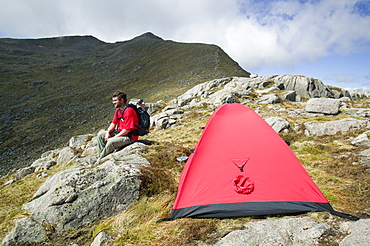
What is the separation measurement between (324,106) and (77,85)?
52017 mm

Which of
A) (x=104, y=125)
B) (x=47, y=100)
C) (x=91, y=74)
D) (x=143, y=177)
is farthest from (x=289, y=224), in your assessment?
(x=91, y=74)

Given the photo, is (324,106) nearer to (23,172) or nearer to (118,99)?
(118,99)

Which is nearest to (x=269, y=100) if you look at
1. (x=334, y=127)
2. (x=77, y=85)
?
(x=334, y=127)

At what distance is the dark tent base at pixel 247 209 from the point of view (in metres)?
3.86

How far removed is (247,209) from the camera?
155 inches

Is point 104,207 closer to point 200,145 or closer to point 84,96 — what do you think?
point 200,145

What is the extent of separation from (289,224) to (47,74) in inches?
2751

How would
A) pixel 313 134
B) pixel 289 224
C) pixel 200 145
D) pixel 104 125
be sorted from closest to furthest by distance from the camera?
pixel 289 224 → pixel 200 145 → pixel 313 134 → pixel 104 125

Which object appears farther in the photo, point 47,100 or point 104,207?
point 47,100

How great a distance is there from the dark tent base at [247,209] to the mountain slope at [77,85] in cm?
2099

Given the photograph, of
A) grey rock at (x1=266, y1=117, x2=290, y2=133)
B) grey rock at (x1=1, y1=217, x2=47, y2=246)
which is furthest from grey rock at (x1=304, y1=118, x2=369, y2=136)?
grey rock at (x1=1, y1=217, x2=47, y2=246)

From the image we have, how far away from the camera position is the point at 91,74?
186 feet

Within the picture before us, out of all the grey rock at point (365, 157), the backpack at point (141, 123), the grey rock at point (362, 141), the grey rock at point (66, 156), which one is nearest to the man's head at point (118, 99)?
the backpack at point (141, 123)

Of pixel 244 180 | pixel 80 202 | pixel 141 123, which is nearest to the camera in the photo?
pixel 80 202
